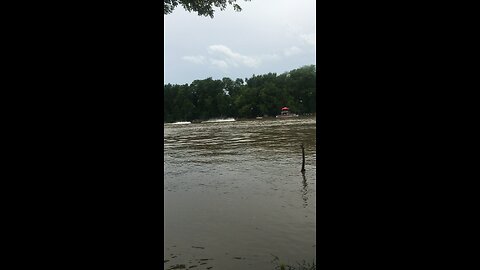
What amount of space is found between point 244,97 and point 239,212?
118m

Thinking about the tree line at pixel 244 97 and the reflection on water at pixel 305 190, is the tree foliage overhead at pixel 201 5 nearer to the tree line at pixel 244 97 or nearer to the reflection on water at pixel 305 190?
the reflection on water at pixel 305 190

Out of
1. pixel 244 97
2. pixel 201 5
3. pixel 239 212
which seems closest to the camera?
pixel 201 5

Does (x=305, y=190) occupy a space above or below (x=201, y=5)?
below

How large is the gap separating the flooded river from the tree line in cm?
9374

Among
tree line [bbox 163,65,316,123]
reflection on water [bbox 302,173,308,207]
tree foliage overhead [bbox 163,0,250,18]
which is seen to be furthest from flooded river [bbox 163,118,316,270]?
tree line [bbox 163,65,316,123]

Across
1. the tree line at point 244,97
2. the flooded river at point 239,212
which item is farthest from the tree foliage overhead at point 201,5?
the tree line at point 244,97

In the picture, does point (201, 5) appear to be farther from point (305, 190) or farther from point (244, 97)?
point (244, 97)

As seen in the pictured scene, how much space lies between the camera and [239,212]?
17.7 metres

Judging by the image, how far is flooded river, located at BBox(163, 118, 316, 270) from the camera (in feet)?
37.3

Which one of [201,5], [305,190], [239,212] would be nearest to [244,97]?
[305,190]

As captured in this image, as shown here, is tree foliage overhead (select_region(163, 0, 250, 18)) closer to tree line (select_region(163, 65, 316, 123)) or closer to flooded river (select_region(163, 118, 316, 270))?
flooded river (select_region(163, 118, 316, 270))
